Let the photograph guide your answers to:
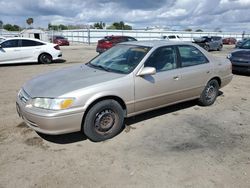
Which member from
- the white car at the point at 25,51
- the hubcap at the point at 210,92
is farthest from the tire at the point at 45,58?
the hubcap at the point at 210,92

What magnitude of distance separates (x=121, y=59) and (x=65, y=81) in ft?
4.07

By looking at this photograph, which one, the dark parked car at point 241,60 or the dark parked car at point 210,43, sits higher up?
the dark parked car at point 210,43

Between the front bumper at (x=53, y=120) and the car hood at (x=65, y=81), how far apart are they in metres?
0.27

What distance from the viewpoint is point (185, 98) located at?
17.6ft

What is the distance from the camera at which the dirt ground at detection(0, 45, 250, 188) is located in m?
3.12

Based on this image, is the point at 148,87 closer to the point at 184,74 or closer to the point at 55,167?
the point at 184,74

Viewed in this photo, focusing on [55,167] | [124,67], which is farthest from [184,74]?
[55,167]

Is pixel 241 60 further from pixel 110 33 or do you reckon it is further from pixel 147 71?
pixel 110 33

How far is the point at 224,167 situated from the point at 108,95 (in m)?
1.98

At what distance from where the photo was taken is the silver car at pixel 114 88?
3.73 m

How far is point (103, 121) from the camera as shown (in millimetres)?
4125

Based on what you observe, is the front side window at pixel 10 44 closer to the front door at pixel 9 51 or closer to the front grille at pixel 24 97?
the front door at pixel 9 51

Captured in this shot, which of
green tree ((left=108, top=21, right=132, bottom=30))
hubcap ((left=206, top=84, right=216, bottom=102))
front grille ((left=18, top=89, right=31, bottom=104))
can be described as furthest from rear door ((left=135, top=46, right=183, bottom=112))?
green tree ((left=108, top=21, right=132, bottom=30))

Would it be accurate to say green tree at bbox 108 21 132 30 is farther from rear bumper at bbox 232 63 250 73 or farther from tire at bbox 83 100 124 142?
tire at bbox 83 100 124 142
